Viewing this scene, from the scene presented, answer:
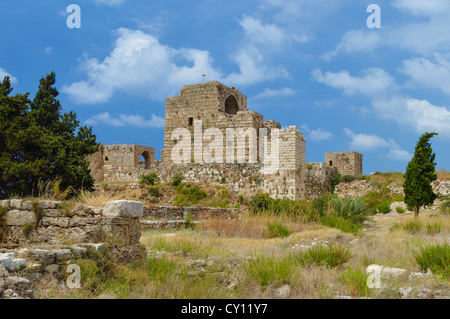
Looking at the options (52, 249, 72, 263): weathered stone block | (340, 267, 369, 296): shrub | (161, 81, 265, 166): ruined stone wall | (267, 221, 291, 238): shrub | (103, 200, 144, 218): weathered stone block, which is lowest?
(340, 267, 369, 296): shrub

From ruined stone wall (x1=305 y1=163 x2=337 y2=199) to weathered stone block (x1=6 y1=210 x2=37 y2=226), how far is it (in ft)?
47.1

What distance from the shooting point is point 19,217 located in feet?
24.0

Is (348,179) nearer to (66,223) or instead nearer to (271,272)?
(271,272)

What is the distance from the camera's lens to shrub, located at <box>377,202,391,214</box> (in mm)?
21281

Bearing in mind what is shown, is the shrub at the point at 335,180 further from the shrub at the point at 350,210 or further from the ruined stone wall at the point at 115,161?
the ruined stone wall at the point at 115,161

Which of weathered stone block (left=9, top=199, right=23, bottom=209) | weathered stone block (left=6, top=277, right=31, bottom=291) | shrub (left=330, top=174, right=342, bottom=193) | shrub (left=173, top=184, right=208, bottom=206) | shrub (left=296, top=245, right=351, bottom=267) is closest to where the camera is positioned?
weathered stone block (left=6, top=277, right=31, bottom=291)

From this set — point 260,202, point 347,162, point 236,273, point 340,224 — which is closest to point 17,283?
Answer: point 236,273

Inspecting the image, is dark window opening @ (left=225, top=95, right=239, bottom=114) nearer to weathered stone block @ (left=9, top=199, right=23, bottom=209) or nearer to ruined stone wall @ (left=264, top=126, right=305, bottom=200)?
ruined stone wall @ (left=264, top=126, right=305, bottom=200)

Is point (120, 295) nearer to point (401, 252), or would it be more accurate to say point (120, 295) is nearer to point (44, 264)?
point (44, 264)

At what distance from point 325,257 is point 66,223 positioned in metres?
4.91

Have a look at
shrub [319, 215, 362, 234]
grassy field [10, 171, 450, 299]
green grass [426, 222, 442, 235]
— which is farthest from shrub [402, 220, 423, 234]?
shrub [319, 215, 362, 234]

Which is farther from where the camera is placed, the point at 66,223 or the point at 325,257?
the point at 325,257

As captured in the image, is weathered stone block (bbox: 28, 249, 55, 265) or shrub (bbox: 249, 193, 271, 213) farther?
shrub (bbox: 249, 193, 271, 213)
